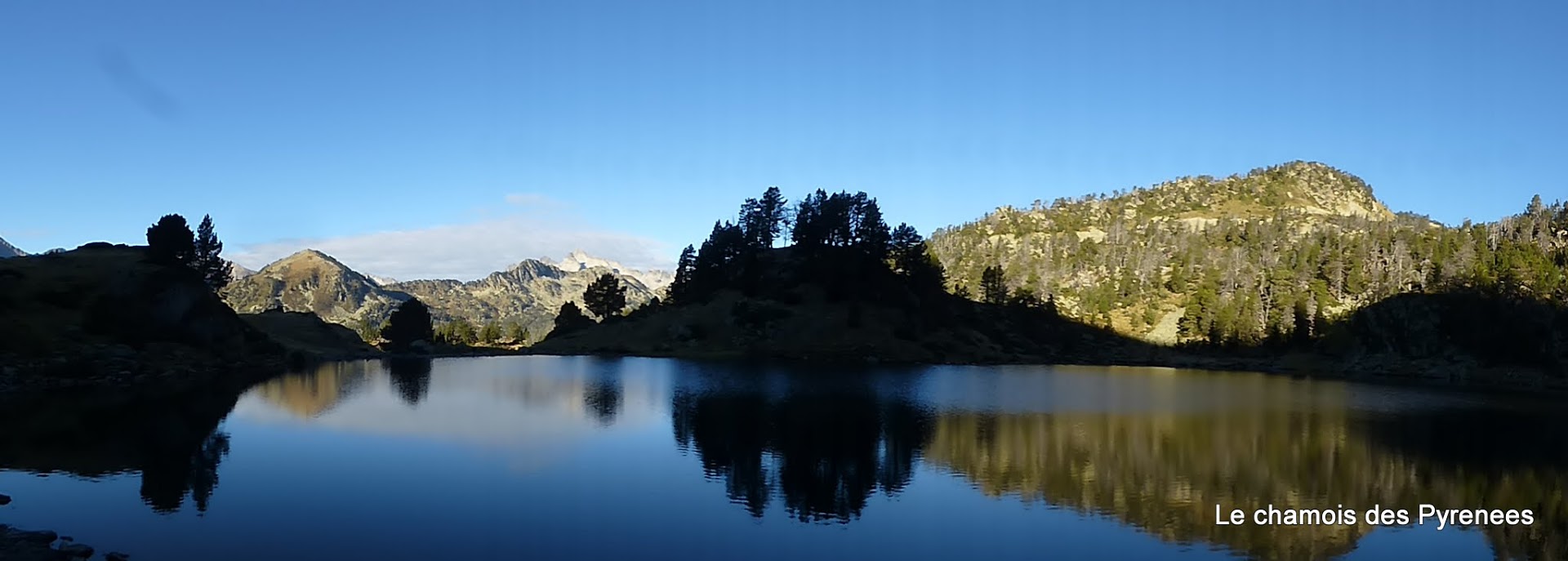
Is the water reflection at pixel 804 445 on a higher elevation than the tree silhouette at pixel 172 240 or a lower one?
lower

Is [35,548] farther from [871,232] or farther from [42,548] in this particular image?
[871,232]

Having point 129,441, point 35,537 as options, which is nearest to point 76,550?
point 35,537

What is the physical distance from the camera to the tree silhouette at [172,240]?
117 meters

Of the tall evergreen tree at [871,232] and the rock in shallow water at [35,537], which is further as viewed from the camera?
the tall evergreen tree at [871,232]

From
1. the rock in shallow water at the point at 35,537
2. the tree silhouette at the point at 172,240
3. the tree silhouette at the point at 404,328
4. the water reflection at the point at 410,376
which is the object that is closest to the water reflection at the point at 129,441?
the rock in shallow water at the point at 35,537

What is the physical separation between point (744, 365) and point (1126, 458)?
86.9m

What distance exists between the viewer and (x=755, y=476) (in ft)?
144

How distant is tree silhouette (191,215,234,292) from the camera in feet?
478

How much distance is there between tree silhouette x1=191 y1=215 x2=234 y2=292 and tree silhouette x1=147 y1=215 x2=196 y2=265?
21857 mm

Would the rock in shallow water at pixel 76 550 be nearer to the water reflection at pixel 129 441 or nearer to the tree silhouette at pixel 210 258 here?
the water reflection at pixel 129 441

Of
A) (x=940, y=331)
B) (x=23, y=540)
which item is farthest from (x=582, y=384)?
(x=940, y=331)

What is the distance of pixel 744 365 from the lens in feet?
440

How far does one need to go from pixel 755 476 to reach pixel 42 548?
2752 cm

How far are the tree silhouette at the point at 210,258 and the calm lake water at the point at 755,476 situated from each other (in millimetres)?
81031
